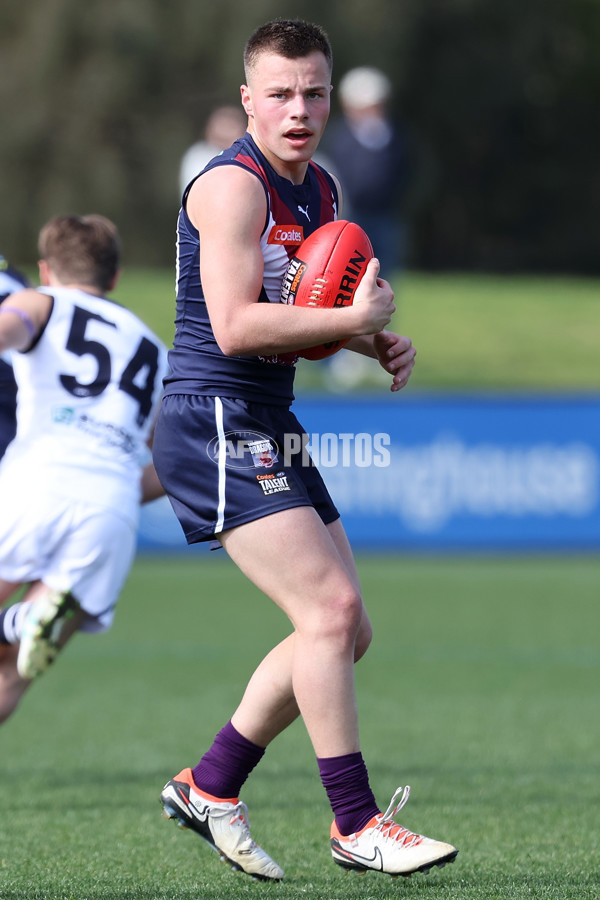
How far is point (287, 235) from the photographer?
3928 mm

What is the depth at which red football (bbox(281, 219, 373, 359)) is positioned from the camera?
3.85 m

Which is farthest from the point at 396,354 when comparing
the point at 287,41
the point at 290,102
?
the point at 287,41

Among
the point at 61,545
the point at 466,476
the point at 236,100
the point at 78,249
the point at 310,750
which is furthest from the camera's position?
the point at 236,100

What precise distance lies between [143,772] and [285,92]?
3.03 meters

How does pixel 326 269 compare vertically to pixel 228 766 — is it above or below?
above

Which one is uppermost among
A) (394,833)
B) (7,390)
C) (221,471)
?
(221,471)

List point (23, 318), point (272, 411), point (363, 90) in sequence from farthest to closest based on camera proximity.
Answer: point (363, 90)
point (23, 318)
point (272, 411)

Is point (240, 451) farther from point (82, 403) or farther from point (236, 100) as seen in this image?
point (236, 100)

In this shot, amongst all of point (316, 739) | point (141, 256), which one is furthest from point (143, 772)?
point (141, 256)

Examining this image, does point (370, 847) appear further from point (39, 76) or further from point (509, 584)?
point (39, 76)

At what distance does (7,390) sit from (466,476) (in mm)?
7819

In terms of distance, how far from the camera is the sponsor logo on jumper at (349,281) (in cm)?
387

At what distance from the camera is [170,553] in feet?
44.2

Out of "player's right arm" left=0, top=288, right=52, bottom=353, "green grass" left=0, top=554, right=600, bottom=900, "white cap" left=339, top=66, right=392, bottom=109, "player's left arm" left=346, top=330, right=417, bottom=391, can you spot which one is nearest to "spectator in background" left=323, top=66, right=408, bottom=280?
"white cap" left=339, top=66, right=392, bottom=109
